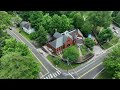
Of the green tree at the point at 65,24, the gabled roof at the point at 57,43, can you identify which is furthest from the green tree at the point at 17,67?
the green tree at the point at 65,24

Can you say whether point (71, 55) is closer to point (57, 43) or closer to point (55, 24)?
point (57, 43)

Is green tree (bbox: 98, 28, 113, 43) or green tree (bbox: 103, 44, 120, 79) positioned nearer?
green tree (bbox: 103, 44, 120, 79)

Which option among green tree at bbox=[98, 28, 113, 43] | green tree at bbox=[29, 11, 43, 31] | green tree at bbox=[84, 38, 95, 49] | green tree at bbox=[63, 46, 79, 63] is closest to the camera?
green tree at bbox=[63, 46, 79, 63]

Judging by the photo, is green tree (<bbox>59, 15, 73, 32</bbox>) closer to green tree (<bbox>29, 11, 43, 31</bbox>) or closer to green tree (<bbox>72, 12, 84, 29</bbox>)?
green tree (<bbox>72, 12, 84, 29</bbox>)

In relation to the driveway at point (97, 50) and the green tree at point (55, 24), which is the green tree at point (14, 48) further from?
the driveway at point (97, 50)

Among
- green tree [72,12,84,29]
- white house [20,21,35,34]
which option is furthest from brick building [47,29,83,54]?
white house [20,21,35,34]

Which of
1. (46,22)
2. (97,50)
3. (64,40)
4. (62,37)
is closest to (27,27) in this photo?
(46,22)
